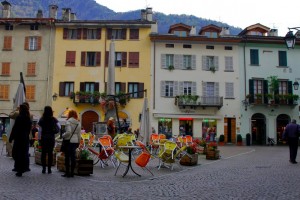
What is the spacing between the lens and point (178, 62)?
124 feet

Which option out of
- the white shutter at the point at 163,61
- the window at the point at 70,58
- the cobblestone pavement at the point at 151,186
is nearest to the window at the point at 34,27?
the window at the point at 70,58

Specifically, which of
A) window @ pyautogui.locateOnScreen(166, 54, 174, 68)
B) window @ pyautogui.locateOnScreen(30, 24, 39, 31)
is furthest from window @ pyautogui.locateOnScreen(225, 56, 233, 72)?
window @ pyautogui.locateOnScreen(30, 24, 39, 31)

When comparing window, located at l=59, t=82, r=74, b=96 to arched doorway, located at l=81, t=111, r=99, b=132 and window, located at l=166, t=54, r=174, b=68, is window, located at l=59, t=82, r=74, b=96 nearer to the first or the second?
arched doorway, located at l=81, t=111, r=99, b=132

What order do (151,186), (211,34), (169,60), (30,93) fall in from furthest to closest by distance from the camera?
(211,34) → (169,60) → (30,93) → (151,186)

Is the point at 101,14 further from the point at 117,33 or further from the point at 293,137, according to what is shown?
the point at 293,137

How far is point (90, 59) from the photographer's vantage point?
1483 inches

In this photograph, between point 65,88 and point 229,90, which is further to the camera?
point 229,90

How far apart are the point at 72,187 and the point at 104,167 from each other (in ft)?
14.9

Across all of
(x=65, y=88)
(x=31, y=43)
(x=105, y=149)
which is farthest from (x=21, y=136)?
(x=31, y=43)

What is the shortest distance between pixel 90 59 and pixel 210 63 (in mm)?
12306

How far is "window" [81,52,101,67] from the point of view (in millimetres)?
37406

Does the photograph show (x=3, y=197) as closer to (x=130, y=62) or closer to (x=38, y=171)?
(x=38, y=171)

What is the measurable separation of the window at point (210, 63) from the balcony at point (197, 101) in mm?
3132

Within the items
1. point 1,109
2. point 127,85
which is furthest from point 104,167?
point 1,109
